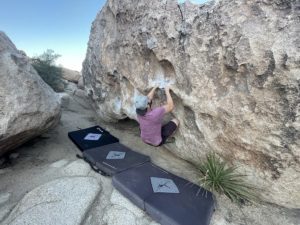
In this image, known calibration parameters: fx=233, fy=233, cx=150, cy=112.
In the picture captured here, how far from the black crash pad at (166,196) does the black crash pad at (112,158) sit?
0.25 metres

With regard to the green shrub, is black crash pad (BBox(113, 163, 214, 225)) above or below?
below

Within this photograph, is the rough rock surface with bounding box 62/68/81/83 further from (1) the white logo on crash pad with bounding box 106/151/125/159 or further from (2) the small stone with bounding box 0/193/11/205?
(2) the small stone with bounding box 0/193/11/205

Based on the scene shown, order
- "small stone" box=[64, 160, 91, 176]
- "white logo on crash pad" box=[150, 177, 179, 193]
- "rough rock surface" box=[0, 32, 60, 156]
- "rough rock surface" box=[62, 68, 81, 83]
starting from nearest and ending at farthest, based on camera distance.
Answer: "white logo on crash pad" box=[150, 177, 179, 193] → "rough rock surface" box=[0, 32, 60, 156] → "small stone" box=[64, 160, 91, 176] → "rough rock surface" box=[62, 68, 81, 83]

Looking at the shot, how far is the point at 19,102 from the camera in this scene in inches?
184

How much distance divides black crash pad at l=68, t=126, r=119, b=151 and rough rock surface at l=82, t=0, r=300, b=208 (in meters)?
1.63

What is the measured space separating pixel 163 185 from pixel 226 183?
1.22 meters

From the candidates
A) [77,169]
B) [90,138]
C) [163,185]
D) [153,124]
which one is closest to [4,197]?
[77,169]

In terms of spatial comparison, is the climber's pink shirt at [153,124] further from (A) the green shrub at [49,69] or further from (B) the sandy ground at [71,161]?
(A) the green shrub at [49,69]

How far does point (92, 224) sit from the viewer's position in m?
3.59

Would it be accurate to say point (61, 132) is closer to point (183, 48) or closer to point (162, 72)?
point (162, 72)

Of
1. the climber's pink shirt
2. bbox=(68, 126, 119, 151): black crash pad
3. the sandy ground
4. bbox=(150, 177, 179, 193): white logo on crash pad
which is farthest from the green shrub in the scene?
bbox=(150, 177, 179, 193): white logo on crash pad

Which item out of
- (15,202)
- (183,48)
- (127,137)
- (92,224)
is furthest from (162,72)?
(15,202)

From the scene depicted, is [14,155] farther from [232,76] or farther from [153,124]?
[232,76]

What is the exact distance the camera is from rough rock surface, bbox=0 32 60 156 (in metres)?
4.52
